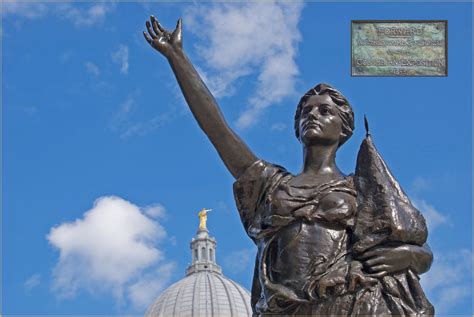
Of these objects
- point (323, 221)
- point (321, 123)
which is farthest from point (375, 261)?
point (321, 123)

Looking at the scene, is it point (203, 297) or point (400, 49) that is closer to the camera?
point (400, 49)

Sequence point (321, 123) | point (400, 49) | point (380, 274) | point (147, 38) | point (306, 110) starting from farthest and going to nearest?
point (147, 38) → point (400, 49) → point (306, 110) → point (321, 123) → point (380, 274)

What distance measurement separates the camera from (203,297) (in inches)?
4820

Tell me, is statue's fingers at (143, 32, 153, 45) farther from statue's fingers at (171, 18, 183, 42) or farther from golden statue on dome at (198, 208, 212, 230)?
golden statue on dome at (198, 208, 212, 230)

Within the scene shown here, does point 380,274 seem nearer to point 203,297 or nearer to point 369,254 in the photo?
point 369,254

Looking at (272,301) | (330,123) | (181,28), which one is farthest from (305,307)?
(181,28)

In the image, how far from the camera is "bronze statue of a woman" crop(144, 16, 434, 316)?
903 cm

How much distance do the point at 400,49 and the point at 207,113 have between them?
5.62ft

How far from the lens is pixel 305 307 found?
9047 millimetres

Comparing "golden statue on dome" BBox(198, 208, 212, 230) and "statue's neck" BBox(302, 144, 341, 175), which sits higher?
"golden statue on dome" BBox(198, 208, 212, 230)

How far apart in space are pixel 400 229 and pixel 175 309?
11094cm

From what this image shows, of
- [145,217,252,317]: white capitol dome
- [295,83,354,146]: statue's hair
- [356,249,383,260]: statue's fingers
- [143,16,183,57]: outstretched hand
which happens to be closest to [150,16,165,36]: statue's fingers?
[143,16,183,57]: outstretched hand

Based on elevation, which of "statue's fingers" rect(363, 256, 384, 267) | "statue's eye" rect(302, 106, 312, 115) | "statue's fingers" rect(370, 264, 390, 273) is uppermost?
"statue's eye" rect(302, 106, 312, 115)

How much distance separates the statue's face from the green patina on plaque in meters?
0.41
